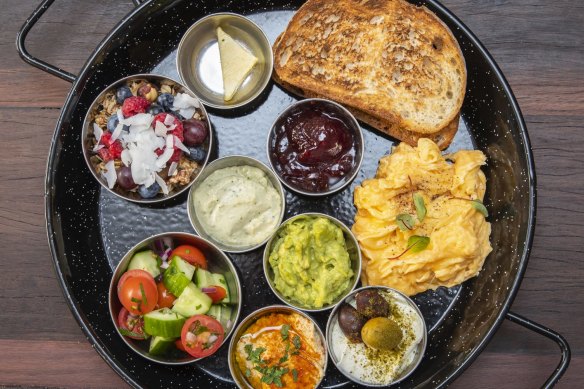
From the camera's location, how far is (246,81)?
342 centimetres

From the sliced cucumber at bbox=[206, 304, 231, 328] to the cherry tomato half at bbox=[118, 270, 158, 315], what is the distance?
0.31 meters

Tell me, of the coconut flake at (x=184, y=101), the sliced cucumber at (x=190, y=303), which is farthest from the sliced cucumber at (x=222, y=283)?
the coconut flake at (x=184, y=101)

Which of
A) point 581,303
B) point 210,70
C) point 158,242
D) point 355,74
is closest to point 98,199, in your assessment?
point 158,242

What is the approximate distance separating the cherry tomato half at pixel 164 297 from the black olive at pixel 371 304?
0.99 metres

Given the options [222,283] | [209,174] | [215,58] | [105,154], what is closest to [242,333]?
[222,283]

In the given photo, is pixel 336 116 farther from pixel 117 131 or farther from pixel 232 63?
pixel 117 131

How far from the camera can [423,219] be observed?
323 cm

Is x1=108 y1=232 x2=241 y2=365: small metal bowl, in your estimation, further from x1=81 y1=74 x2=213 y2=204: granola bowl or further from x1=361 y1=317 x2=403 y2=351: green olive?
x1=361 y1=317 x2=403 y2=351: green olive

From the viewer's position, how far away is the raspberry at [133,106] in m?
3.14

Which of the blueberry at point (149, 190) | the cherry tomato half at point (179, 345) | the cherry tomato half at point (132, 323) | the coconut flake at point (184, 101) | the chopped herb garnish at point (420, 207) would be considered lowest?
the cherry tomato half at point (179, 345)

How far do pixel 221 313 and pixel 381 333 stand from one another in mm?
892

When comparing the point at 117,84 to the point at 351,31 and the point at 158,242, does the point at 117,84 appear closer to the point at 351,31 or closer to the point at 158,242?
the point at 158,242

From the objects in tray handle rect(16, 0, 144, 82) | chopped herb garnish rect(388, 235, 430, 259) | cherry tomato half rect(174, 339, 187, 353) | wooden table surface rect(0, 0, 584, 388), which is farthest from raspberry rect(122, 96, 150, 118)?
chopped herb garnish rect(388, 235, 430, 259)

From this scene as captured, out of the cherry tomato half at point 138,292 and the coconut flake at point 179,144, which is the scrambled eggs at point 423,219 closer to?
the coconut flake at point 179,144
